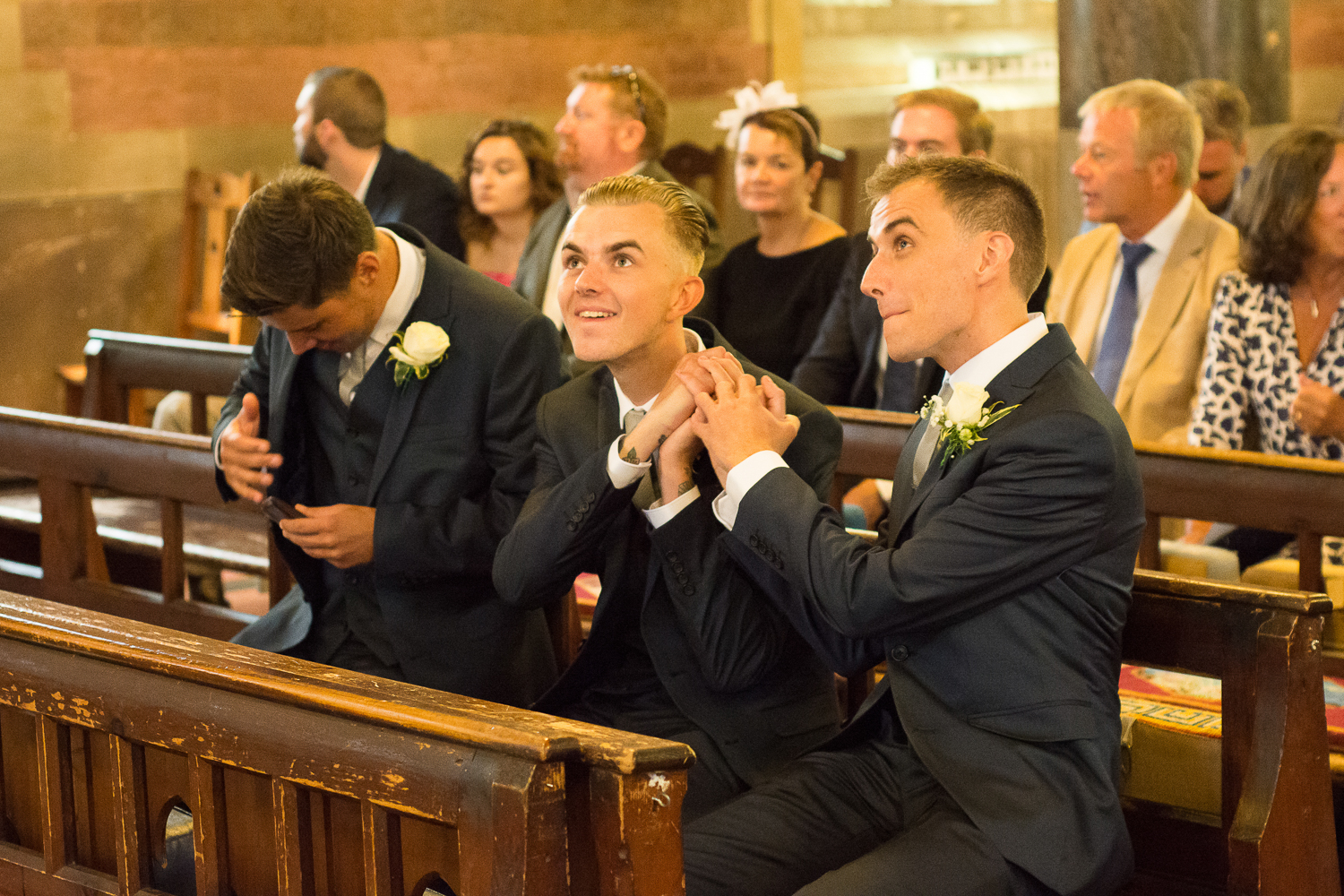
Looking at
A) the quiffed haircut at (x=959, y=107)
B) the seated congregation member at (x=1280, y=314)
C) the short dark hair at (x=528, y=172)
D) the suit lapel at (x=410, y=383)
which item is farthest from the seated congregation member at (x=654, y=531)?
the short dark hair at (x=528, y=172)

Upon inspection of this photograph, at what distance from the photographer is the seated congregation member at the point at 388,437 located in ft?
8.73

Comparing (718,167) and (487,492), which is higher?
(718,167)

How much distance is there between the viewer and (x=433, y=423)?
2.78m

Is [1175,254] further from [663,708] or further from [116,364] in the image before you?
[116,364]

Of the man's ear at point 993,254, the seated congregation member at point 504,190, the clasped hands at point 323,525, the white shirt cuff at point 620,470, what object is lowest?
the clasped hands at point 323,525

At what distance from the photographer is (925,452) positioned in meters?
2.17

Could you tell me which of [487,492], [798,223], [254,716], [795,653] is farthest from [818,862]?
[798,223]

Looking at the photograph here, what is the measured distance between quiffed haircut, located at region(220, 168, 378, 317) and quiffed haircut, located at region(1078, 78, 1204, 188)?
2.50 meters

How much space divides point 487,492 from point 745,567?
0.79 metres

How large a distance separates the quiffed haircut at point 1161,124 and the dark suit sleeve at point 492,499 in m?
2.21

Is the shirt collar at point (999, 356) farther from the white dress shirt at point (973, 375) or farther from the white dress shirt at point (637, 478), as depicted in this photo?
the white dress shirt at point (637, 478)

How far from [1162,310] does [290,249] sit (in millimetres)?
2451

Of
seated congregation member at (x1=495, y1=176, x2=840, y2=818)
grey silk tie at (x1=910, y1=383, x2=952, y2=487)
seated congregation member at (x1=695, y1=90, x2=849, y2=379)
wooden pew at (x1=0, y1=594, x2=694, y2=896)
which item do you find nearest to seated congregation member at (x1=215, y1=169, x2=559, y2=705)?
seated congregation member at (x1=495, y1=176, x2=840, y2=818)

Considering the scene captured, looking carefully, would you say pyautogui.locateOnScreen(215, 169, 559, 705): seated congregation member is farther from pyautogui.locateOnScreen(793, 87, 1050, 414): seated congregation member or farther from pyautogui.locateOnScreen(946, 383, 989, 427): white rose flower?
pyautogui.locateOnScreen(793, 87, 1050, 414): seated congregation member
